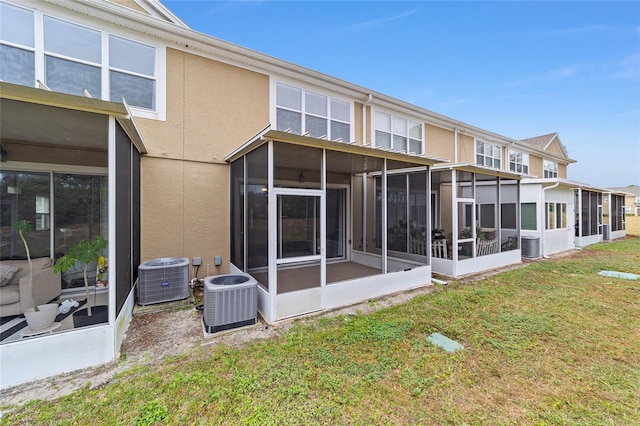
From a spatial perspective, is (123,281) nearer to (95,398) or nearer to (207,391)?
(95,398)

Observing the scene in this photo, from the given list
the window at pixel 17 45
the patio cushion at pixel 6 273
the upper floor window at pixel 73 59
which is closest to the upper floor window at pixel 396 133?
the upper floor window at pixel 73 59

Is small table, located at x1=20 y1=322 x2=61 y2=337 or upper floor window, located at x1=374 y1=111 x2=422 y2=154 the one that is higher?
upper floor window, located at x1=374 y1=111 x2=422 y2=154

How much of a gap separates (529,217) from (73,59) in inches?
582

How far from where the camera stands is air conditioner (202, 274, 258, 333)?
12.8 feet

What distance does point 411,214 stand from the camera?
737cm

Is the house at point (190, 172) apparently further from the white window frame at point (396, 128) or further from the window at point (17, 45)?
the white window frame at point (396, 128)

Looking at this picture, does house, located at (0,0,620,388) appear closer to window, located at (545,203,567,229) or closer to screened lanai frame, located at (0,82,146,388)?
screened lanai frame, located at (0,82,146,388)

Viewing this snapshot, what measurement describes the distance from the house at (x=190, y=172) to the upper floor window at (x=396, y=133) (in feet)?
1.48

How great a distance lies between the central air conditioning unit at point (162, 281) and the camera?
16.0 ft

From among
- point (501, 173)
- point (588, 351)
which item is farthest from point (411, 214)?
point (588, 351)

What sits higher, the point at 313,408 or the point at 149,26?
the point at 149,26

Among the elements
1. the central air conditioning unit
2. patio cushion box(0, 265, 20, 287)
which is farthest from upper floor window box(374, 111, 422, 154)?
patio cushion box(0, 265, 20, 287)

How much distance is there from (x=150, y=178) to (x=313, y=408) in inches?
215

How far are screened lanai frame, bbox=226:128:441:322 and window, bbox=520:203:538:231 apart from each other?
6676mm
